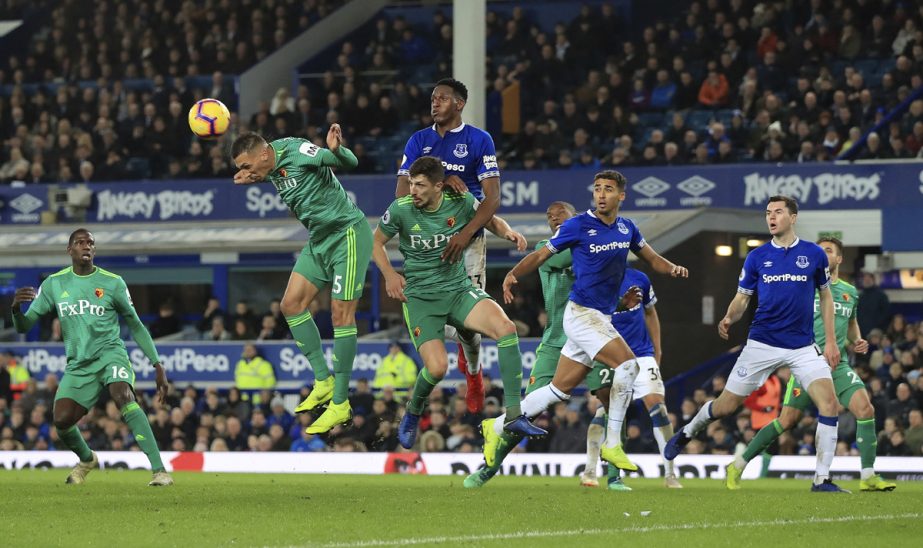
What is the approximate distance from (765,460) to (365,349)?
7.38 meters

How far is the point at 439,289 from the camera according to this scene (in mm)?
13438

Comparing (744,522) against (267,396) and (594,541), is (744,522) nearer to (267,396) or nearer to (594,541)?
(594,541)

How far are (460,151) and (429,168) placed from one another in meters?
0.73

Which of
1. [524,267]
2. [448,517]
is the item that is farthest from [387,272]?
[448,517]

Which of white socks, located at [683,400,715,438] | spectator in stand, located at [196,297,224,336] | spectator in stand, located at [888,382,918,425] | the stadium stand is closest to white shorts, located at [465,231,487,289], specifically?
white socks, located at [683,400,715,438]

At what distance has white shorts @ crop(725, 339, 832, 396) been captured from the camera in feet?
45.4

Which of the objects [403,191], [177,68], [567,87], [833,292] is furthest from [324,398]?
[177,68]

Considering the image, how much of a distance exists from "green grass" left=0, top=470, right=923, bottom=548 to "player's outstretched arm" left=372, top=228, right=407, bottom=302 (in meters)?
1.60

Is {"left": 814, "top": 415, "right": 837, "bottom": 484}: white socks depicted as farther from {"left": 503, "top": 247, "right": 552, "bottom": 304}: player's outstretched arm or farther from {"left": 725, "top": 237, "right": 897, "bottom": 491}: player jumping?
{"left": 503, "top": 247, "right": 552, "bottom": 304}: player's outstretched arm

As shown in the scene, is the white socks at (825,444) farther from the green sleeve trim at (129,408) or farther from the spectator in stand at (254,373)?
the spectator in stand at (254,373)

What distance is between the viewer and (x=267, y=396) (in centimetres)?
2472

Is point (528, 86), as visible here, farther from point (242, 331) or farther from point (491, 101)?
point (242, 331)

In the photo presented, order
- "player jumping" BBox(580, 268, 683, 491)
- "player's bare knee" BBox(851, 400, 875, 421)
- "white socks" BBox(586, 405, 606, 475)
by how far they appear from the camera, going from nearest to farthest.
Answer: "player's bare knee" BBox(851, 400, 875, 421)
"player jumping" BBox(580, 268, 683, 491)
"white socks" BBox(586, 405, 606, 475)

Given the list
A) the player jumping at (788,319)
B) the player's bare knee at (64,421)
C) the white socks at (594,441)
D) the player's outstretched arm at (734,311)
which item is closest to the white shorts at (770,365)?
the player jumping at (788,319)
